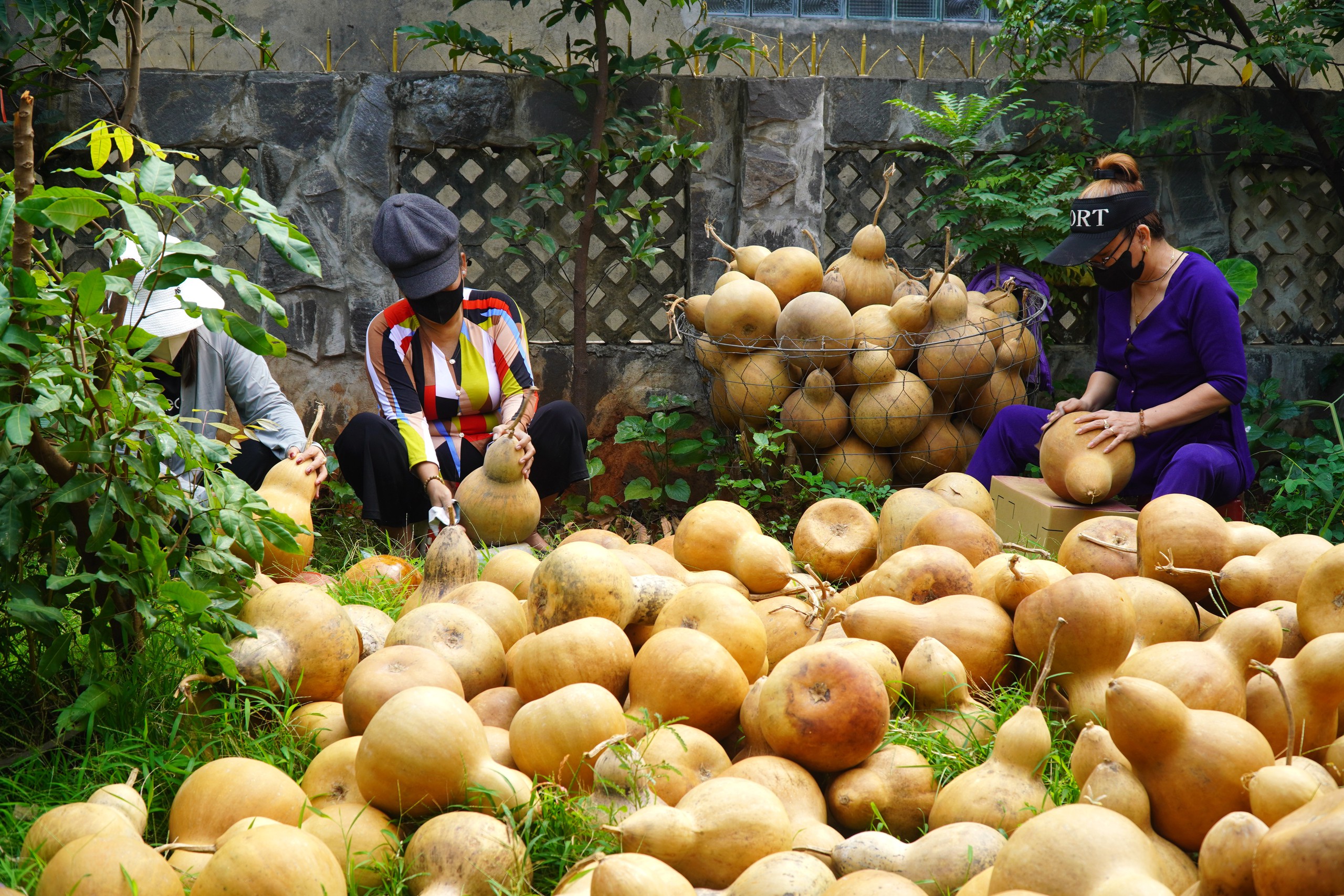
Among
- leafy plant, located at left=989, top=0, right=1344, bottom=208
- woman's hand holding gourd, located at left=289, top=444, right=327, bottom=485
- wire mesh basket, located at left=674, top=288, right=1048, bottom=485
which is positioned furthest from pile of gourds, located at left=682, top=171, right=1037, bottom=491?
woman's hand holding gourd, located at left=289, top=444, right=327, bottom=485

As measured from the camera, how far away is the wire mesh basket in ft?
14.1

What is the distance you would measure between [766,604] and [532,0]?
22.3 ft

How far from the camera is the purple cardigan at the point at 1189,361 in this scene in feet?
11.8

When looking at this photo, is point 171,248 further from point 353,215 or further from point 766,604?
point 353,215

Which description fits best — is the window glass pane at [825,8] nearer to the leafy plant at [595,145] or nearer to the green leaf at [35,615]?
the leafy plant at [595,145]

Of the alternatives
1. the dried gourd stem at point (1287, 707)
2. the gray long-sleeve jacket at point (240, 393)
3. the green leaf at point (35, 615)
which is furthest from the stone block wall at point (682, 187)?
the dried gourd stem at point (1287, 707)

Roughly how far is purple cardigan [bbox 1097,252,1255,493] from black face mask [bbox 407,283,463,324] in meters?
2.62

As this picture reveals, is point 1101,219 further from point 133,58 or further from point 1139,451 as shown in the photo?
point 133,58

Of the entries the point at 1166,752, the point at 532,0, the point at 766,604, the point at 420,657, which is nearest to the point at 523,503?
the point at 766,604

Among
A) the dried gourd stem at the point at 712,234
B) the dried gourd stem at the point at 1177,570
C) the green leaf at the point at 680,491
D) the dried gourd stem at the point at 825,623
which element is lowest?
the green leaf at the point at 680,491

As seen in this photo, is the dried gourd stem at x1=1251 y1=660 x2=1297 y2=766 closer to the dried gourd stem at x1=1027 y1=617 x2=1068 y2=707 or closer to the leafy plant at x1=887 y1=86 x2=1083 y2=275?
the dried gourd stem at x1=1027 y1=617 x2=1068 y2=707

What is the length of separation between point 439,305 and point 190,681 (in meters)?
2.30

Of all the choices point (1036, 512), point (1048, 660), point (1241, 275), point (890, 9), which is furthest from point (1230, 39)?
point (1048, 660)

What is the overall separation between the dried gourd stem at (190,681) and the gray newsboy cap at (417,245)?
6.96ft
